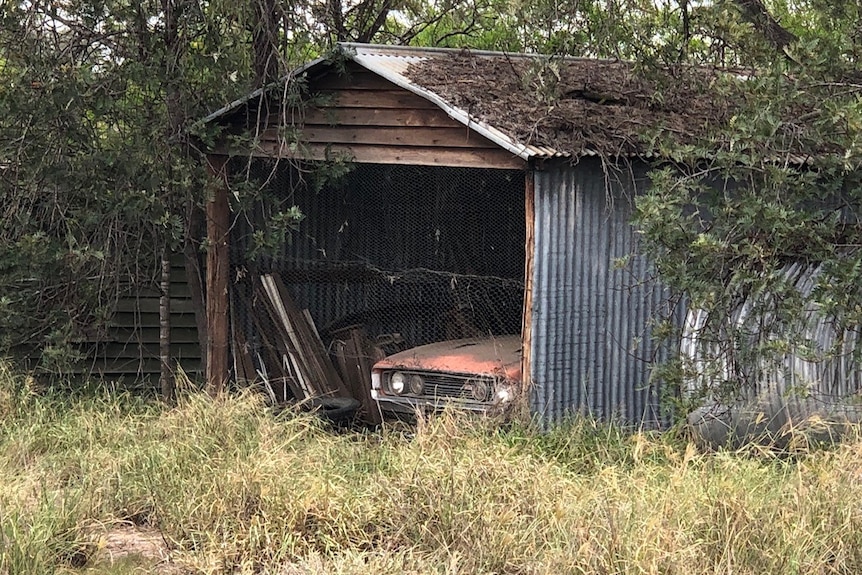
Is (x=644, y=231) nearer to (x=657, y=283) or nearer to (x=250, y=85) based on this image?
(x=657, y=283)

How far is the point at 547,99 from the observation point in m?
7.75

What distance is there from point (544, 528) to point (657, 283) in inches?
131

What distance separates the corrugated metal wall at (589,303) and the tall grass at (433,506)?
895 mm

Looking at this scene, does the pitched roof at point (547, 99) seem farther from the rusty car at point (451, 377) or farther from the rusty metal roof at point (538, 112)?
the rusty car at point (451, 377)

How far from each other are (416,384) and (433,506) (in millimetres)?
2919

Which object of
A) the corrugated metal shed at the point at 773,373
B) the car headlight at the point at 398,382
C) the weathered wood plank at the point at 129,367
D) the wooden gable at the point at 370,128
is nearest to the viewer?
the corrugated metal shed at the point at 773,373

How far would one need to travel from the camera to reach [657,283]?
809 centimetres

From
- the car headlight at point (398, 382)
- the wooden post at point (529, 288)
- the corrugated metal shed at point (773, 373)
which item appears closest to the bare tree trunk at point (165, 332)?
the car headlight at point (398, 382)

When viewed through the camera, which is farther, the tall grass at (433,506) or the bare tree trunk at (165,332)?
the bare tree trunk at (165,332)

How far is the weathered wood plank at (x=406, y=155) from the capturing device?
26.2 feet

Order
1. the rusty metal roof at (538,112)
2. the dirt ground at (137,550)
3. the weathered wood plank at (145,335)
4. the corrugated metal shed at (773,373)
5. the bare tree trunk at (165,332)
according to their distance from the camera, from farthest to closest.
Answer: the weathered wood plank at (145,335), the bare tree trunk at (165,332), the rusty metal roof at (538,112), the corrugated metal shed at (773,373), the dirt ground at (137,550)

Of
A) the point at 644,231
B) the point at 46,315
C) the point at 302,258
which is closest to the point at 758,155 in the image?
the point at 644,231

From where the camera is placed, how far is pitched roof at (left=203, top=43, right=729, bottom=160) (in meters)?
7.70

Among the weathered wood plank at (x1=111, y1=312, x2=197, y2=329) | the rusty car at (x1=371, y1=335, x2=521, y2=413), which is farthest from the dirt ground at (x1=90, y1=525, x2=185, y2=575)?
the weathered wood plank at (x1=111, y1=312, x2=197, y2=329)
